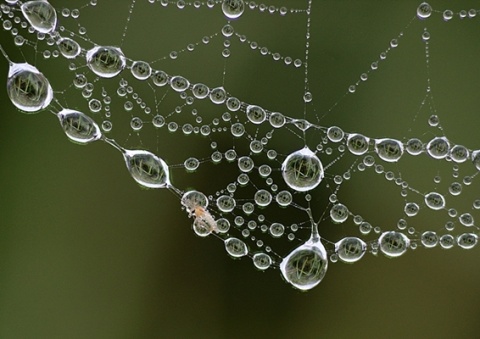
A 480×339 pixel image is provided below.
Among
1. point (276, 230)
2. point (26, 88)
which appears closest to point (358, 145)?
point (276, 230)

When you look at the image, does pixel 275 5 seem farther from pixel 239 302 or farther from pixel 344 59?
pixel 239 302

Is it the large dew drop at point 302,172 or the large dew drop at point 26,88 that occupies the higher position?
the large dew drop at point 302,172

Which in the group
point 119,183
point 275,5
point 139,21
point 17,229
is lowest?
point 17,229

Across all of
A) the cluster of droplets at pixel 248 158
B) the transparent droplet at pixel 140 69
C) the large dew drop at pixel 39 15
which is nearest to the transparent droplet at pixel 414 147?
the cluster of droplets at pixel 248 158

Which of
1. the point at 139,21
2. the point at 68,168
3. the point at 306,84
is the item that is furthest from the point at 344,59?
the point at 68,168

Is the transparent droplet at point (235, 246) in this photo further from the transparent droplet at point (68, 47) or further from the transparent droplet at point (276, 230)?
the transparent droplet at point (68, 47)

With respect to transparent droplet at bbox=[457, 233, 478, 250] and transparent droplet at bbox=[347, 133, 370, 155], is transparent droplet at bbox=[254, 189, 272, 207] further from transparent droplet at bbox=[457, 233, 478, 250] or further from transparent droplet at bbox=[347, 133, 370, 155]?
transparent droplet at bbox=[457, 233, 478, 250]

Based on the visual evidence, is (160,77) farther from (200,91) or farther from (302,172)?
(302,172)
